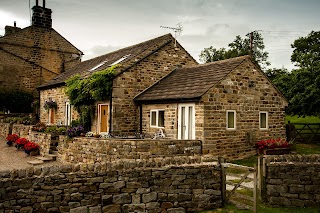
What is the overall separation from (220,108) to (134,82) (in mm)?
6604

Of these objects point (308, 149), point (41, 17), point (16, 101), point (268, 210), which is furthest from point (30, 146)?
point (41, 17)

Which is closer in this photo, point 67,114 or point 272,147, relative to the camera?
point 272,147

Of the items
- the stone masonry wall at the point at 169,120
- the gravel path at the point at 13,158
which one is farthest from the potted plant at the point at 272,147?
the gravel path at the point at 13,158

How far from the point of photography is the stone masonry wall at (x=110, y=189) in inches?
285

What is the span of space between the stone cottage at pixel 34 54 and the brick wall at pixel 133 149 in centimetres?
2103

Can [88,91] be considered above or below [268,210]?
above

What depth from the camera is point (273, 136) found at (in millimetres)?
17875

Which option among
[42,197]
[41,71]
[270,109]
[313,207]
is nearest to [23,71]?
[41,71]

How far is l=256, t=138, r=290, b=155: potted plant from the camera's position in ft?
48.5

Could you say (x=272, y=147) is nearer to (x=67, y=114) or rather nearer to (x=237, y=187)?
(x=237, y=187)

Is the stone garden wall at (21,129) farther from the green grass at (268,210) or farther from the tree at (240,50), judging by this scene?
the tree at (240,50)

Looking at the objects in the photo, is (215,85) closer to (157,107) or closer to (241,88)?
(241,88)

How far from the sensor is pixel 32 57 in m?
33.4

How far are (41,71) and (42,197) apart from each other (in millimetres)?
29537
